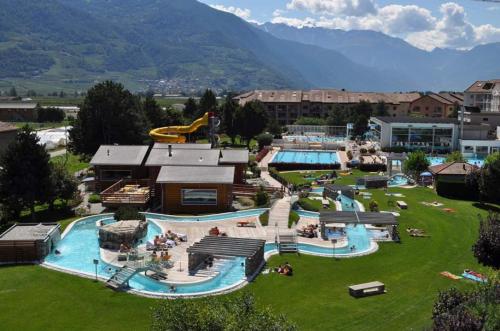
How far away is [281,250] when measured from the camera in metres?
30.3

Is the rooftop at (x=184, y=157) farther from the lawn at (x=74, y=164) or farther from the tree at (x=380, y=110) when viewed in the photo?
the tree at (x=380, y=110)

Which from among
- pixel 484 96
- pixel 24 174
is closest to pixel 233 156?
pixel 24 174

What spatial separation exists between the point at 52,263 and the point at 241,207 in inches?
684

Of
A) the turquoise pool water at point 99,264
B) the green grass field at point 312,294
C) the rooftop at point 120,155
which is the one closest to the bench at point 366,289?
the green grass field at point 312,294

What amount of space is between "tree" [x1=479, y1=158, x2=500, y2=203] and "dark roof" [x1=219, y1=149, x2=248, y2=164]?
20.3m

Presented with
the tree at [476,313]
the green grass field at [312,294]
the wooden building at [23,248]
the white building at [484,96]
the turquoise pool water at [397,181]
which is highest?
the white building at [484,96]

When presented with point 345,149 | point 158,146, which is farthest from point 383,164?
point 158,146

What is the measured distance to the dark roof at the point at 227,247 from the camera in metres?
27.2

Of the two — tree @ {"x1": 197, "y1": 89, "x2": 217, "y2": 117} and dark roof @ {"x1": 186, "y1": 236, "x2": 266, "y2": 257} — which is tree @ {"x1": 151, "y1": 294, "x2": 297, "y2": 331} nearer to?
dark roof @ {"x1": 186, "y1": 236, "x2": 266, "y2": 257}

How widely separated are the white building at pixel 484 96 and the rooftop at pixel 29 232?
96985 mm

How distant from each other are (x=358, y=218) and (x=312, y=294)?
1120 centimetres

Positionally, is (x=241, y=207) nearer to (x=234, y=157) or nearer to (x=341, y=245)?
(x=234, y=157)

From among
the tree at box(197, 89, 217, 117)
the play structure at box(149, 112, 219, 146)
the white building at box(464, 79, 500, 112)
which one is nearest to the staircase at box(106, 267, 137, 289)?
the play structure at box(149, 112, 219, 146)

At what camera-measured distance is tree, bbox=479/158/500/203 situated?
42000 millimetres
